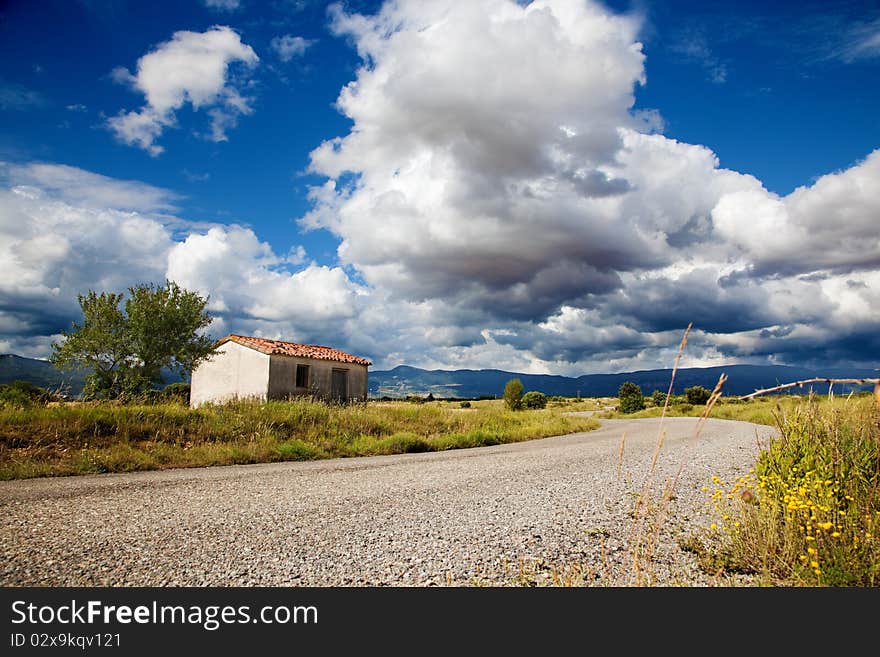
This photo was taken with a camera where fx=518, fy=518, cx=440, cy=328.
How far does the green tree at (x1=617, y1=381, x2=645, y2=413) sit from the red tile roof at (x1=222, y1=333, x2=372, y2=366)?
78.8 ft

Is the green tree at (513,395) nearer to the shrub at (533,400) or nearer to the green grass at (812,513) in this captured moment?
the shrub at (533,400)

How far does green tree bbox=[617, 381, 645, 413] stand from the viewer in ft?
152

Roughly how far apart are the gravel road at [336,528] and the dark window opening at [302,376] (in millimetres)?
21578

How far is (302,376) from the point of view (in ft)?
103

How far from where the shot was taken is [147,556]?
4.47 metres

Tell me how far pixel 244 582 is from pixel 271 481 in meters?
5.06

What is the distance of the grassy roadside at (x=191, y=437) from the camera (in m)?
10.5

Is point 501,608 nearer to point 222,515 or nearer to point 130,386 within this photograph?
point 222,515

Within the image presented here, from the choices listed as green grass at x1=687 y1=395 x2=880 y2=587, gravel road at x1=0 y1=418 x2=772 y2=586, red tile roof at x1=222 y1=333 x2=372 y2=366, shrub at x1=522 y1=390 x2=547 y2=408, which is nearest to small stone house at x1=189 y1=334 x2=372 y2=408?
red tile roof at x1=222 y1=333 x2=372 y2=366

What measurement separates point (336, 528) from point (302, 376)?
2687 centimetres

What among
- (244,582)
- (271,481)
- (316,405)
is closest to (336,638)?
(244,582)

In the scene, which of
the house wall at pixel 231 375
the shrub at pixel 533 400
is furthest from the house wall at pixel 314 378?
the shrub at pixel 533 400

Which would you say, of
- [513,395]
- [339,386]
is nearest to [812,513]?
Answer: [339,386]

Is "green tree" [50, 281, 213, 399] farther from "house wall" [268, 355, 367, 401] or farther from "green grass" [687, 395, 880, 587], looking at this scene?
"green grass" [687, 395, 880, 587]
